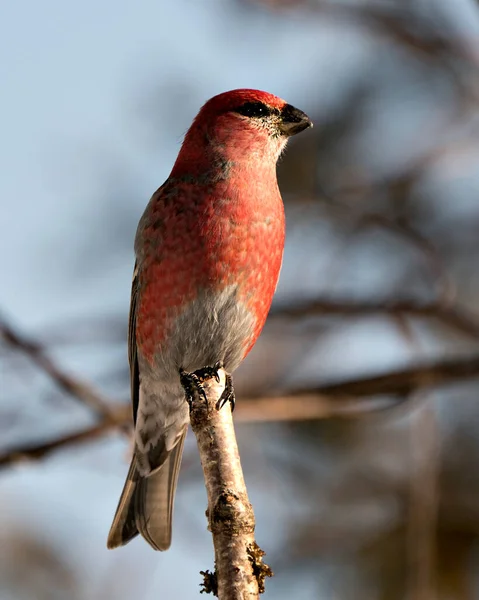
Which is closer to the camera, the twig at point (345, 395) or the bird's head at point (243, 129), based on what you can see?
the bird's head at point (243, 129)

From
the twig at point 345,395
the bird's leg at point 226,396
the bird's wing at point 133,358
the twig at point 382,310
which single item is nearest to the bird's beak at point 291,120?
the twig at point 382,310

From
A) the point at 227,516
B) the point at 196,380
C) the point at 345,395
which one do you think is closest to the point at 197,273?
the point at 196,380

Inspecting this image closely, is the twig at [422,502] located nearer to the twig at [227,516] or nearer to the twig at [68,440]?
the twig at [68,440]

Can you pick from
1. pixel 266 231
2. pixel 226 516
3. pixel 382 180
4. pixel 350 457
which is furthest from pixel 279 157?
pixel 350 457

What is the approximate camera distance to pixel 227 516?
2840 mm

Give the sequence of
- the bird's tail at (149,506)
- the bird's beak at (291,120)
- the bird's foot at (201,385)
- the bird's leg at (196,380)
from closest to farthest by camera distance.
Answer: the bird's foot at (201,385)
the bird's leg at (196,380)
the bird's tail at (149,506)
the bird's beak at (291,120)

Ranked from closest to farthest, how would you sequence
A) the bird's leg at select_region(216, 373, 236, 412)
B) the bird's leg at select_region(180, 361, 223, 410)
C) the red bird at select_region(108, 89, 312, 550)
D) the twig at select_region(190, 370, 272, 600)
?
the twig at select_region(190, 370, 272, 600) → the bird's leg at select_region(216, 373, 236, 412) → the bird's leg at select_region(180, 361, 223, 410) → the red bird at select_region(108, 89, 312, 550)

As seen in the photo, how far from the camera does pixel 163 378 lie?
476 cm

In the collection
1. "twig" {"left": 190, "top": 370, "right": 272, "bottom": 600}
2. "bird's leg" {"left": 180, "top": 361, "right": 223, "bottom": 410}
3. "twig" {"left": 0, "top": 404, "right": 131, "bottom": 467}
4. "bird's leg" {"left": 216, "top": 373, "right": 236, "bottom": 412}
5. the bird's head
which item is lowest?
"twig" {"left": 190, "top": 370, "right": 272, "bottom": 600}

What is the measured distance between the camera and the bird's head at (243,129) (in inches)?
189

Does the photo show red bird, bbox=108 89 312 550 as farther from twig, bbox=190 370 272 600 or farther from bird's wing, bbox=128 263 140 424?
twig, bbox=190 370 272 600

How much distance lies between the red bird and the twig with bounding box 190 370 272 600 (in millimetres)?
1126

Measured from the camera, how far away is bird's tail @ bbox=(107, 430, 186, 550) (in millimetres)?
4559

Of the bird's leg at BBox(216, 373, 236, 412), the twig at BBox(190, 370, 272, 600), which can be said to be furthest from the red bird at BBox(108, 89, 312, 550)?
the twig at BBox(190, 370, 272, 600)
